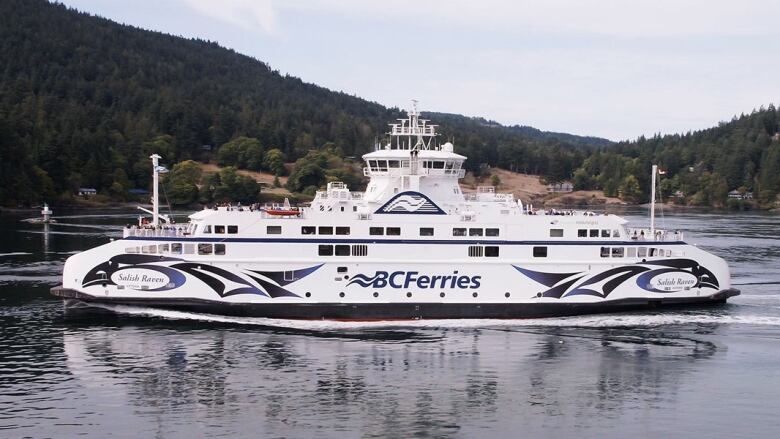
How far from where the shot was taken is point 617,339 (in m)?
28.7

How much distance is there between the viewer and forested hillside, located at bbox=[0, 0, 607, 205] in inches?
4031

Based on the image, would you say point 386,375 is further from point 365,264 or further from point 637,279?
point 637,279

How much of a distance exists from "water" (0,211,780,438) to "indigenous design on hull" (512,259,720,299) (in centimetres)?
107

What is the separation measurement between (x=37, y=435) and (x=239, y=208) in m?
13.0

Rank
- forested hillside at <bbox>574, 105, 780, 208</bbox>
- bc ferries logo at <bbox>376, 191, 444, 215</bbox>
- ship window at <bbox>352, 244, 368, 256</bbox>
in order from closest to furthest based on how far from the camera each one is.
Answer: ship window at <bbox>352, 244, 368, 256</bbox> < bc ferries logo at <bbox>376, 191, 444, 215</bbox> < forested hillside at <bbox>574, 105, 780, 208</bbox>

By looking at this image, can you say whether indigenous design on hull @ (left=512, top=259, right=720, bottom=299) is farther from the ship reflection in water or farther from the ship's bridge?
the ship's bridge

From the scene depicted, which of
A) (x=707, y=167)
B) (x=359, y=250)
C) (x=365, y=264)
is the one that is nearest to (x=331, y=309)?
(x=365, y=264)

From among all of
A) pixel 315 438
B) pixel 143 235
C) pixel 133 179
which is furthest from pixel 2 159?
pixel 315 438

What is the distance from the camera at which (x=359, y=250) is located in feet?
98.6

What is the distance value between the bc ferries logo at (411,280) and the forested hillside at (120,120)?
2776 inches

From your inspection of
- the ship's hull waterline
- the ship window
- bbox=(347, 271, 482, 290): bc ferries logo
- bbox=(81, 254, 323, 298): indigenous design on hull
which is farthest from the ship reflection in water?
the ship window

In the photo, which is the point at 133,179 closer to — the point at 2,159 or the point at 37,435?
the point at 2,159

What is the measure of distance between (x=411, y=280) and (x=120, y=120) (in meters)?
119

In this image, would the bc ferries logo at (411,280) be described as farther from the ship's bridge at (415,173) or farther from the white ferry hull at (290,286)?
the ship's bridge at (415,173)
